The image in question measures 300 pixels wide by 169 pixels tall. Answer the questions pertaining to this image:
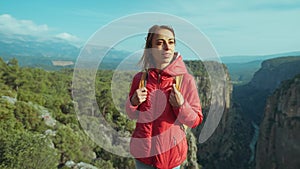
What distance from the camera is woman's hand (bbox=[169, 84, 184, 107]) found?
1958 millimetres

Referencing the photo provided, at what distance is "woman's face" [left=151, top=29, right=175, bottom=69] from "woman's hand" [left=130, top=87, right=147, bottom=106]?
239 millimetres

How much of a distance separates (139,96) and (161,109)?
0.61 ft

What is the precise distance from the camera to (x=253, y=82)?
3676 inches

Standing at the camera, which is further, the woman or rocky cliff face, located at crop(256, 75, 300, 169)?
rocky cliff face, located at crop(256, 75, 300, 169)

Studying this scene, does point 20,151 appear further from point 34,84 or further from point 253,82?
point 253,82

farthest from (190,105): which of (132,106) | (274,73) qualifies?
(274,73)

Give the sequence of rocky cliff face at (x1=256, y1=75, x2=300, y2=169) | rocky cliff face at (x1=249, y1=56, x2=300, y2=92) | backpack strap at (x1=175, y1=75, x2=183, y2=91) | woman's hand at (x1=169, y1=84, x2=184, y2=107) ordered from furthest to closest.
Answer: rocky cliff face at (x1=249, y1=56, x2=300, y2=92) < rocky cliff face at (x1=256, y1=75, x2=300, y2=169) < backpack strap at (x1=175, y1=75, x2=183, y2=91) < woman's hand at (x1=169, y1=84, x2=184, y2=107)

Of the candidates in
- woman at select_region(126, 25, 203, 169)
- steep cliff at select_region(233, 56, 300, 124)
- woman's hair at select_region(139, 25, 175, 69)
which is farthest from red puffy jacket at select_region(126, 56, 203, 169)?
steep cliff at select_region(233, 56, 300, 124)

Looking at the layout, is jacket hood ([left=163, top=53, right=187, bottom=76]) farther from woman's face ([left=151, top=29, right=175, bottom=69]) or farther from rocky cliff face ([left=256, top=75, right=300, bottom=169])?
rocky cliff face ([left=256, top=75, right=300, bottom=169])

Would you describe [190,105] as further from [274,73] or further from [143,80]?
[274,73]

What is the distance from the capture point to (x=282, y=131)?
112 ft

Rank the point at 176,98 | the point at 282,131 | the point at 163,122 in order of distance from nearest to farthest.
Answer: the point at 176,98 < the point at 163,122 < the point at 282,131

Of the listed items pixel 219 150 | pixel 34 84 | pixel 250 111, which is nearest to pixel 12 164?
pixel 34 84

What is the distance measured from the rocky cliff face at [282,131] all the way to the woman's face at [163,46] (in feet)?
106
